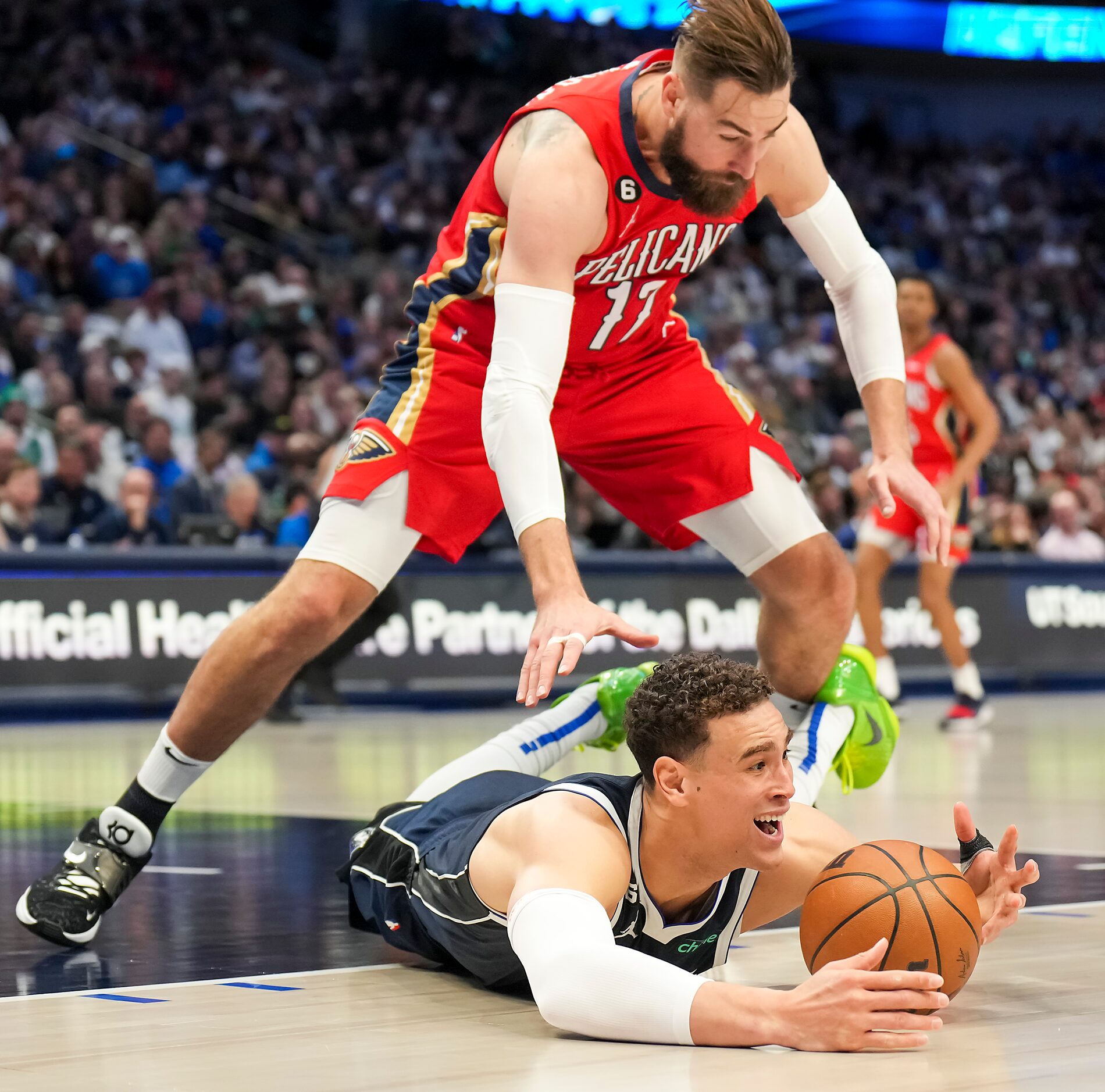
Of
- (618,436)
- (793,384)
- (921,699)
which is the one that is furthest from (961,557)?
(793,384)

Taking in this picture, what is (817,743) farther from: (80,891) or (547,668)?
(80,891)

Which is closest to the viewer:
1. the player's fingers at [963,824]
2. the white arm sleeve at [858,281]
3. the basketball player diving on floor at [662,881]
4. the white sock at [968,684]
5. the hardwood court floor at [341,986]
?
the hardwood court floor at [341,986]

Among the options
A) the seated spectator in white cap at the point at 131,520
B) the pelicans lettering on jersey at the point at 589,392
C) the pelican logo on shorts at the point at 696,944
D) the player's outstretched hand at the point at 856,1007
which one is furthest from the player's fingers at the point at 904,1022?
the seated spectator in white cap at the point at 131,520

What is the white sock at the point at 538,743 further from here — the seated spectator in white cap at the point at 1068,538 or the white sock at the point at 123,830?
the seated spectator in white cap at the point at 1068,538

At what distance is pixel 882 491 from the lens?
3.95 metres

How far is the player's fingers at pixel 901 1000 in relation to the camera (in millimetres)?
2756

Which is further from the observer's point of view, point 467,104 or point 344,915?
point 467,104

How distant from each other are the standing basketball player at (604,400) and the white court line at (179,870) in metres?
0.89

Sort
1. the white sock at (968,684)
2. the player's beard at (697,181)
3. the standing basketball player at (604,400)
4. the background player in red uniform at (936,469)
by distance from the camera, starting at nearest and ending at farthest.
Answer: the standing basketball player at (604,400)
the player's beard at (697,181)
the background player in red uniform at (936,469)
the white sock at (968,684)

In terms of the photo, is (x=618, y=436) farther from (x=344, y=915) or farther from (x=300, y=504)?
(x=300, y=504)

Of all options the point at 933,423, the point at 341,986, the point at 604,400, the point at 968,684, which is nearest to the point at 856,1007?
the point at 341,986

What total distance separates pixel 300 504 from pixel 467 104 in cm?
1050

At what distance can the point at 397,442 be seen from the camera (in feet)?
13.9

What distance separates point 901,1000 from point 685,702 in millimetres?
634
